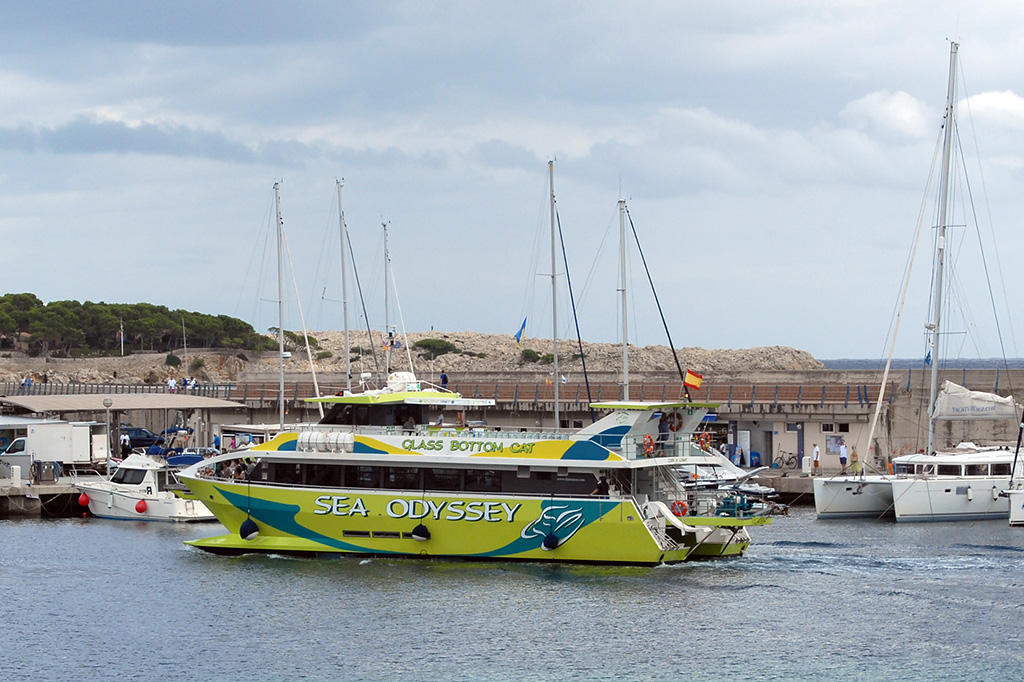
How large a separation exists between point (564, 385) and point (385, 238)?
47.4 ft

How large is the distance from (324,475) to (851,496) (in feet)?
58.0

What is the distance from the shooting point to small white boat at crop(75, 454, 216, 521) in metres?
42.7

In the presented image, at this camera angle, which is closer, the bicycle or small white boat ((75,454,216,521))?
Answer: small white boat ((75,454,216,521))

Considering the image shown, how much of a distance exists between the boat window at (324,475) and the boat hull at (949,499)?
1815 centimetres

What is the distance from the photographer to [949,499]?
1619 inches

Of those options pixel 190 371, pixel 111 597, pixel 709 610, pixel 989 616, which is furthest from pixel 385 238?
pixel 190 371

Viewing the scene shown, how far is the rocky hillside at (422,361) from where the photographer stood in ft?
324

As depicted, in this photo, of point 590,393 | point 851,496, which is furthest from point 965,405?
point 590,393

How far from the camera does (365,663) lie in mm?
24047

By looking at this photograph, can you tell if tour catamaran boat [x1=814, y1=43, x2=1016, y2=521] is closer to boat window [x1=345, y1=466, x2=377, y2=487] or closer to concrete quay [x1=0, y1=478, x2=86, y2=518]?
→ boat window [x1=345, y1=466, x2=377, y2=487]

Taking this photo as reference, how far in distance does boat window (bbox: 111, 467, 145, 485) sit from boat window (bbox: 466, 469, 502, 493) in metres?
15.7

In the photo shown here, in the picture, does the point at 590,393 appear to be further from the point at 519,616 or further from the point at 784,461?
the point at 519,616

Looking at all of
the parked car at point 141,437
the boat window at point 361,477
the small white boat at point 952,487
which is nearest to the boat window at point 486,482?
the boat window at point 361,477

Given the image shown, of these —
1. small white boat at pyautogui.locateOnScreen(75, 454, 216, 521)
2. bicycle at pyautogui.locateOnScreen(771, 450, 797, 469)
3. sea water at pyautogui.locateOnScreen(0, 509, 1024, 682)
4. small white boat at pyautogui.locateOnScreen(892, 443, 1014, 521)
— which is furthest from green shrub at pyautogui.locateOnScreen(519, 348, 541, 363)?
sea water at pyautogui.locateOnScreen(0, 509, 1024, 682)
